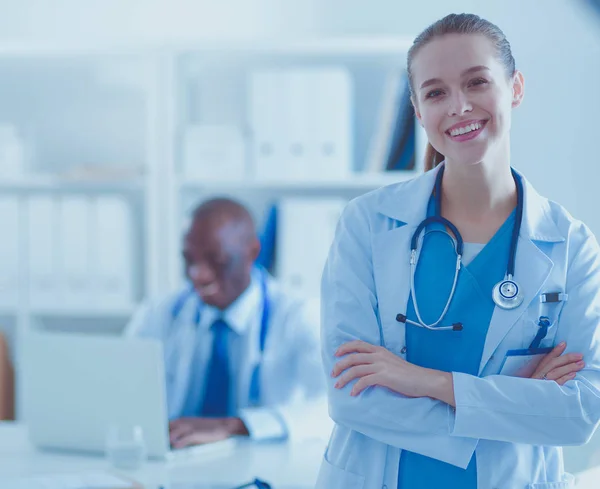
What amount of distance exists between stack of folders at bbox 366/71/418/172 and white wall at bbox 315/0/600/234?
549 mm

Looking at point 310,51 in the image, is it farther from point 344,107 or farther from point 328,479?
point 328,479

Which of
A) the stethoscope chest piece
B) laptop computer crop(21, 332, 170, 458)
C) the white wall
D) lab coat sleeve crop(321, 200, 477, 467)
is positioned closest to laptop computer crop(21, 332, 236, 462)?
laptop computer crop(21, 332, 170, 458)

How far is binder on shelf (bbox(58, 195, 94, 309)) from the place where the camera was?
274 centimetres

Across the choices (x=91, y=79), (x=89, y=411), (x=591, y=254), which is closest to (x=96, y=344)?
(x=89, y=411)

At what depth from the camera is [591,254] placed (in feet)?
4.41

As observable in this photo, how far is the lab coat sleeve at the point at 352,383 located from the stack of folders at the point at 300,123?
4.10ft

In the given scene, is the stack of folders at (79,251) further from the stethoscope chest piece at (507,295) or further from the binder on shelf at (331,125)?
the stethoscope chest piece at (507,295)

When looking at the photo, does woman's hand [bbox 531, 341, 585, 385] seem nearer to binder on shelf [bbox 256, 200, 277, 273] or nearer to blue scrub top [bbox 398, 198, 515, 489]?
blue scrub top [bbox 398, 198, 515, 489]

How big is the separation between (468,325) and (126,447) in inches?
31.2

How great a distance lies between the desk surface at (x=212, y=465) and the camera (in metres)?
1.58

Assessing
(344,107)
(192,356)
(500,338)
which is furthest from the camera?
(344,107)

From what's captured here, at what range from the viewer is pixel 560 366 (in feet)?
4.18

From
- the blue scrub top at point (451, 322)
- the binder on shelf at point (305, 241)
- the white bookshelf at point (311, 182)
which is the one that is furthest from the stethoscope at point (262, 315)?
the blue scrub top at point (451, 322)

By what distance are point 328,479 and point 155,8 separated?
248 cm
